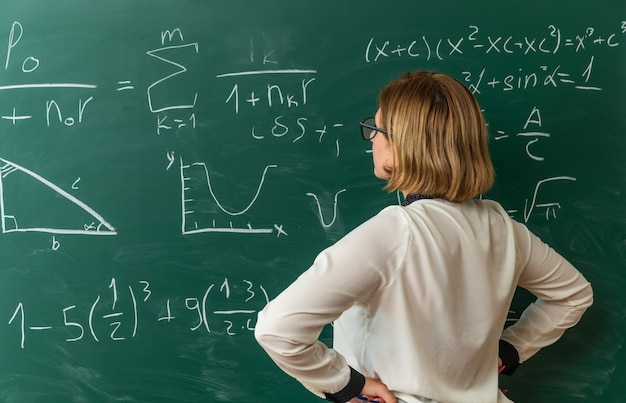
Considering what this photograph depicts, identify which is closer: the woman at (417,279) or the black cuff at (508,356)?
the woman at (417,279)

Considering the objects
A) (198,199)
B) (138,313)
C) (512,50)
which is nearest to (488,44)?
(512,50)

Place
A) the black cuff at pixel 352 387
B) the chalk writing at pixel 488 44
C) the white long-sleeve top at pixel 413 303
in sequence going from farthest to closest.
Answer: the chalk writing at pixel 488 44 < the black cuff at pixel 352 387 < the white long-sleeve top at pixel 413 303

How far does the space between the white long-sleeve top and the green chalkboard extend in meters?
0.46

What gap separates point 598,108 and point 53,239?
1.75m

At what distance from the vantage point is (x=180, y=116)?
65.9 inches

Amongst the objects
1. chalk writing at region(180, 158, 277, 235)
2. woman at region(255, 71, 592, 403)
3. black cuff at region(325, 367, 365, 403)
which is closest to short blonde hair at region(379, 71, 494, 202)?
woman at region(255, 71, 592, 403)

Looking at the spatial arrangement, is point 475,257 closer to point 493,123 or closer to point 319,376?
point 319,376

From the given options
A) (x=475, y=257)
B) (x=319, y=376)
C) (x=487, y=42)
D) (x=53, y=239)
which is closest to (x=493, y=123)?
(x=487, y=42)

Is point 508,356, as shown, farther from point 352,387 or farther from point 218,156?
point 218,156

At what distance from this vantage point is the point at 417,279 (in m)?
1.17

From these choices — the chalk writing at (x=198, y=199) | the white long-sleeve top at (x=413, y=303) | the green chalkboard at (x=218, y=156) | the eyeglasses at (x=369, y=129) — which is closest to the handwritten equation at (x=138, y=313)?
the green chalkboard at (x=218, y=156)

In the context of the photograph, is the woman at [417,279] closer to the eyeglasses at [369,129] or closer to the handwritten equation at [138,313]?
the eyeglasses at [369,129]

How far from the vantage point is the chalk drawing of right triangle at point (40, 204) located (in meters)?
1.68

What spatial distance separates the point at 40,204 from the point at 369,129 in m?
1.05
